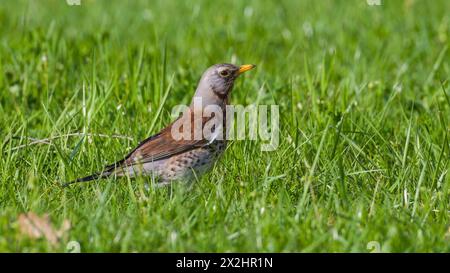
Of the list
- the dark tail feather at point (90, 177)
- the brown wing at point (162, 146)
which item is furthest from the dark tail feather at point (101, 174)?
the brown wing at point (162, 146)

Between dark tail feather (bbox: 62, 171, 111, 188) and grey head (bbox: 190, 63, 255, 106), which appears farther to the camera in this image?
grey head (bbox: 190, 63, 255, 106)

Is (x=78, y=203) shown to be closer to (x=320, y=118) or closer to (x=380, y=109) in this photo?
(x=320, y=118)

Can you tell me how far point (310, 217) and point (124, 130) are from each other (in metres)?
2.16

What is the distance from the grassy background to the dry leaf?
0.05 meters

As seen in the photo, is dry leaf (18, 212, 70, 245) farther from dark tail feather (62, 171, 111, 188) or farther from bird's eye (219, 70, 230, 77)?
bird's eye (219, 70, 230, 77)

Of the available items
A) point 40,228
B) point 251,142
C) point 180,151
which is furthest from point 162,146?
point 40,228

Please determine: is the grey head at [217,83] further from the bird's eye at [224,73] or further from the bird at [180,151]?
the bird at [180,151]

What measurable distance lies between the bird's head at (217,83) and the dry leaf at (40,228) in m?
2.20

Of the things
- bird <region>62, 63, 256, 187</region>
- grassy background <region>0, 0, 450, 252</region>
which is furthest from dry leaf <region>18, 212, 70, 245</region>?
bird <region>62, 63, 256, 187</region>

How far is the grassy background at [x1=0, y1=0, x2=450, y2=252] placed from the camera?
4.66m

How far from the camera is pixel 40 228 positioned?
4535mm

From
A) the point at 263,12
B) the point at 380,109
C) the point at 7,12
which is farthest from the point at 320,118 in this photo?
the point at 7,12

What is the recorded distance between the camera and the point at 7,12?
11109mm

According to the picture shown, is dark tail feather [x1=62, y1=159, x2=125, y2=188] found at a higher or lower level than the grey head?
lower
